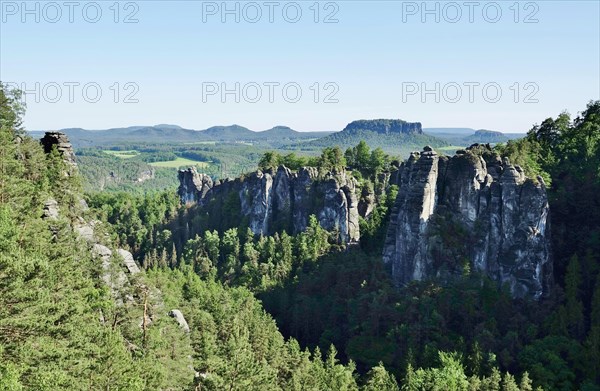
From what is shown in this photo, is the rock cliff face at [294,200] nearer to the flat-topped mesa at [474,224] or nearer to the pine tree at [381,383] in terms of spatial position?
the flat-topped mesa at [474,224]

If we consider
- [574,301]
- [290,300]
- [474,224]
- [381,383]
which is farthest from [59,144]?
[574,301]

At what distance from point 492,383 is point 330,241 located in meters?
39.9

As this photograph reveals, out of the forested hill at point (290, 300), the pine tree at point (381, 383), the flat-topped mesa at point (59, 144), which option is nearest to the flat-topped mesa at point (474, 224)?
the forested hill at point (290, 300)

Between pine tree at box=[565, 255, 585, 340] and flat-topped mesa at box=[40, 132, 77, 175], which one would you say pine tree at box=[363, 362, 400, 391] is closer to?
pine tree at box=[565, 255, 585, 340]

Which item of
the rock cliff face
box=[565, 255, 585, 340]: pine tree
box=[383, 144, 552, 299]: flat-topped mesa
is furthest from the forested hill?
the rock cliff face

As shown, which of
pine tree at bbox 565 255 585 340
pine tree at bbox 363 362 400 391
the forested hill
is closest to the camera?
the forested hill

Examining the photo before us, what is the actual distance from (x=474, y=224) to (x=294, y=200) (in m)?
35.8

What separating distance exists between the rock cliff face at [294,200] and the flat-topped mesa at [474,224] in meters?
13.8

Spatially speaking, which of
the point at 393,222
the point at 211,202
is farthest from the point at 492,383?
the point at 211,202

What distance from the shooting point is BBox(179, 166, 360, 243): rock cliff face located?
273ft

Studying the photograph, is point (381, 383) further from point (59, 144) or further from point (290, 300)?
point (59, 144)

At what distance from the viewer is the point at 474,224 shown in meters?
64.7

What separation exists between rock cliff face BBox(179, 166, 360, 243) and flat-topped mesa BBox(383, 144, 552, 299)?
13.8m

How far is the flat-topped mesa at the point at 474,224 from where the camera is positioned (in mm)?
61156
